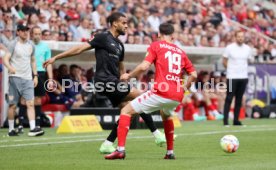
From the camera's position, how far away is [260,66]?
27.2 m

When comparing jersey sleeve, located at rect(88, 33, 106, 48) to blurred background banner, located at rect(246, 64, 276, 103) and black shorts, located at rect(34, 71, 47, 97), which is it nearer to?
black shorts, located at rect(34, 71, 47, 97)

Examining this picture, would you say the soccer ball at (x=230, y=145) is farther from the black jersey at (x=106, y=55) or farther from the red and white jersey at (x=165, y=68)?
the black jersey at (x=106, y=55)

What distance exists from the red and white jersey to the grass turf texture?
91 cm

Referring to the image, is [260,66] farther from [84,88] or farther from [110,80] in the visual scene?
[110,80]

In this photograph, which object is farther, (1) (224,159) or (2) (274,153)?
(2) (274,153)

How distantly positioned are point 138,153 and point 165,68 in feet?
5.78

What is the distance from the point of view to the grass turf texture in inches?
391

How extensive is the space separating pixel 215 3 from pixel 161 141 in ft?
67.5

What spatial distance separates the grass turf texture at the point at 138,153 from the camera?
993cm

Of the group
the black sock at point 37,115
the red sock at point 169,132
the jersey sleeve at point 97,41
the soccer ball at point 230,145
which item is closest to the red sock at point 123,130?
the red sock at point 169,132

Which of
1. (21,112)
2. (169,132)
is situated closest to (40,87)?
(21,112)

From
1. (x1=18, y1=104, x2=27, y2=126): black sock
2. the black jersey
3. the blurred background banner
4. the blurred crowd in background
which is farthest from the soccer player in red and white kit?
the blurred background banner

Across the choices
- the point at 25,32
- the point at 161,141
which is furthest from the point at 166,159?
the point at 25,32

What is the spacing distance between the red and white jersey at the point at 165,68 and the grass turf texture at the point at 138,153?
91 cm
